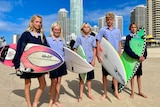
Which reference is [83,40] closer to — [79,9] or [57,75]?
[57,75]

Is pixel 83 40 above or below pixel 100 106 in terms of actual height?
above

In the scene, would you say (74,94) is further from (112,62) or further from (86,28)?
(86,28)

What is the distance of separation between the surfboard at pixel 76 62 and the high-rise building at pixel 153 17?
313ft

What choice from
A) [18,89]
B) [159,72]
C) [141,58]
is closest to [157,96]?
[141,58]

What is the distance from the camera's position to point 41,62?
3836 millimetres

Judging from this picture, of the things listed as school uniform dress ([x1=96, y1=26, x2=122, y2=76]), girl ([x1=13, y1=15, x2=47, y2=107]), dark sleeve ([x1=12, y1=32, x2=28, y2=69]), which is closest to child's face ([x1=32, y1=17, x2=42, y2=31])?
girl ([x1=13, y1=15, x2=47, y2=107])

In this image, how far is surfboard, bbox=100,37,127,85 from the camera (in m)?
4.56

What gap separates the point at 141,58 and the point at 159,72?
3438 mm

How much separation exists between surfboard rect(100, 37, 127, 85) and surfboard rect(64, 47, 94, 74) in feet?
1.70

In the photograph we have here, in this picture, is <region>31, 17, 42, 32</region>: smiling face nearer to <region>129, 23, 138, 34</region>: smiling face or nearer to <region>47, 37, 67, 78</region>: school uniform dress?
<region>47, 37, 67, 78</region>: school uniform dress

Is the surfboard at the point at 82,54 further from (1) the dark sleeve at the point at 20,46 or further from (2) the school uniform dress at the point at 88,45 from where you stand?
(1) the dark sleeve at the point at 20,46

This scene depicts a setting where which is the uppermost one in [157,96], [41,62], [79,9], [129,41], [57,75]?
[79,9]

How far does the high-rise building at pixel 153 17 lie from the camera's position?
92.8 m

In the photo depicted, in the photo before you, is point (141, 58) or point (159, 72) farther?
point (159, 72)
